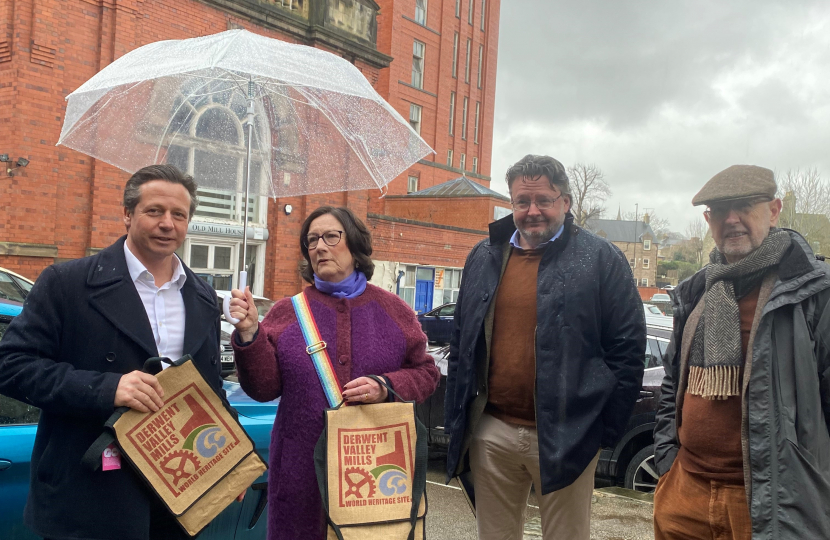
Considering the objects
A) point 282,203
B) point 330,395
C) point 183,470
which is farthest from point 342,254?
point 282,203

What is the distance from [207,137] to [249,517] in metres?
2.08

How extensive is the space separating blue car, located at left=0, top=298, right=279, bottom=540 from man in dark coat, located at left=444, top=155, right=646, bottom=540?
3.49 feet

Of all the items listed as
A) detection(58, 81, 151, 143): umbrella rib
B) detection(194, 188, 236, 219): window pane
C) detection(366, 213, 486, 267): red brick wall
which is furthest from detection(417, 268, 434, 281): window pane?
detection(58, 81, 151, 143): umbrella rib

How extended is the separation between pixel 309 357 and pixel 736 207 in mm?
1763

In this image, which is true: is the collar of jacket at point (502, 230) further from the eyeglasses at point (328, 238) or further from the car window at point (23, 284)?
the car window at point (23, 284)

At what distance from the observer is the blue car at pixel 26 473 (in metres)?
2.79

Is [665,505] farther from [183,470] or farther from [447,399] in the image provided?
[183,470]

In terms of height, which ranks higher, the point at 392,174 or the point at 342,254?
the point at 392,174

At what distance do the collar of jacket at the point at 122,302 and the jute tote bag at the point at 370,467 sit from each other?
1.47ft

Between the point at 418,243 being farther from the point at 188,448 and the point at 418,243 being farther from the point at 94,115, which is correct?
the point at 188,448

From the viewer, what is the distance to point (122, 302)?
2.20 m

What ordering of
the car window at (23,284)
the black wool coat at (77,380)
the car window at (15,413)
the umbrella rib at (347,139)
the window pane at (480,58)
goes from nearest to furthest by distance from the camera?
the black wool coat at (77,380)
the car window at (15,413)
the umbrella rib at (347,139)
the car window at (23,284)
the window pane at (480,58)

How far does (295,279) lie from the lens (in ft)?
56.1

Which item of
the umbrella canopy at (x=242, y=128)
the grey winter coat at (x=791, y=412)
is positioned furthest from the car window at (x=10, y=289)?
the grey winter coat at (x=791, y=412)
